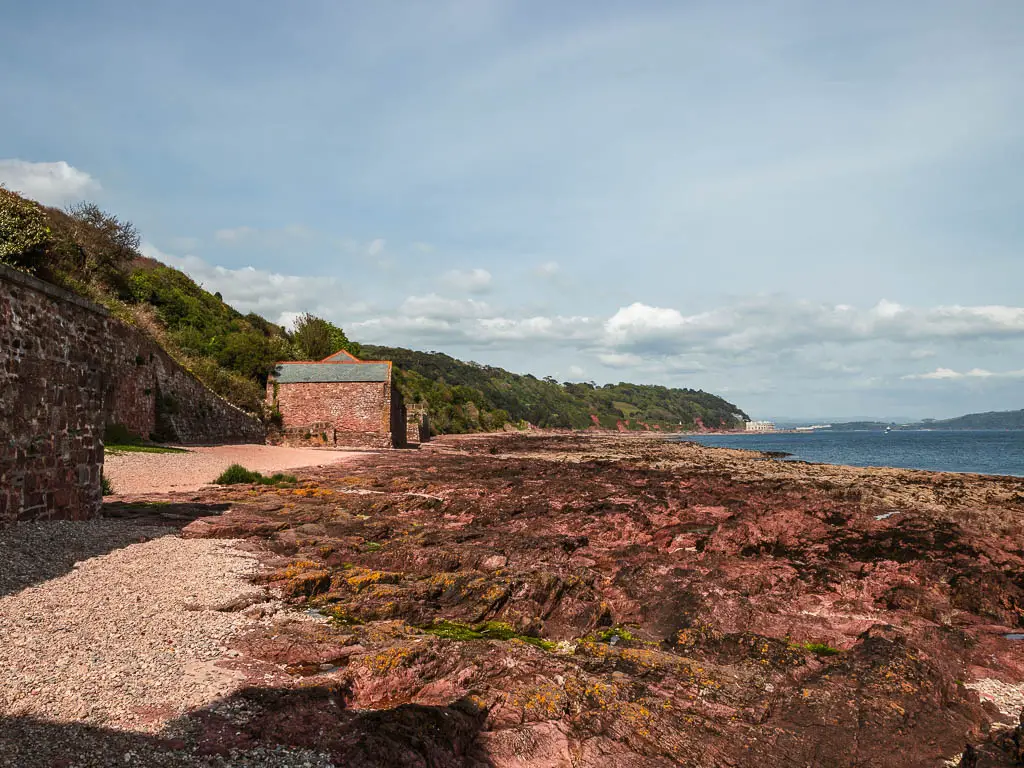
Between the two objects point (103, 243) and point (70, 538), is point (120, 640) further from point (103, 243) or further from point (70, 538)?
point (103, 243)

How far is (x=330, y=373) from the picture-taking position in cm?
4012

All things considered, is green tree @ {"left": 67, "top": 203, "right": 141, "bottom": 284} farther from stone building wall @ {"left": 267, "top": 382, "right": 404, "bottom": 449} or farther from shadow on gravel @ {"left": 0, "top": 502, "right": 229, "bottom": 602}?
shadow on gravel @ {"left": 0, "top": 502, "right": 229, "bottom": 602}

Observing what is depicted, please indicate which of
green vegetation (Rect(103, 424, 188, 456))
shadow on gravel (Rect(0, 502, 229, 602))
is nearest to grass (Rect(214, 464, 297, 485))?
shadow on gravel (Rect(0, 502, 229, 602))

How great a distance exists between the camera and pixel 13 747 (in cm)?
338

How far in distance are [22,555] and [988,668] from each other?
1085 centimetres

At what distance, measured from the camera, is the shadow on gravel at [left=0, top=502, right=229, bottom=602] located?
→ 256 inches

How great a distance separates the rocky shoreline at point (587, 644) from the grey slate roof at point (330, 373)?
26.7 m

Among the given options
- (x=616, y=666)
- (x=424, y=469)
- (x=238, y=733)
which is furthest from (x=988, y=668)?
(x=424, y=469)

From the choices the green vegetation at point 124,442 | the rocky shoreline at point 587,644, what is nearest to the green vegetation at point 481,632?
the rocky shoreline at point 587,644

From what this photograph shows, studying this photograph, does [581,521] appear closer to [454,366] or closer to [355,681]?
[355,681]

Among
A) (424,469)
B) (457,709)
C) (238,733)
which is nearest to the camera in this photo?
(238,733)

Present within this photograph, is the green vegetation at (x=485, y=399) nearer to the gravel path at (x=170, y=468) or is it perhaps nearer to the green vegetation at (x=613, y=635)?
the gravel path at (x=170, y=468)

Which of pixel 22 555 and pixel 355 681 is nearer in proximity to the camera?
pixel 355 681

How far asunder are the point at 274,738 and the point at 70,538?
Answer: 6085 millimetres
